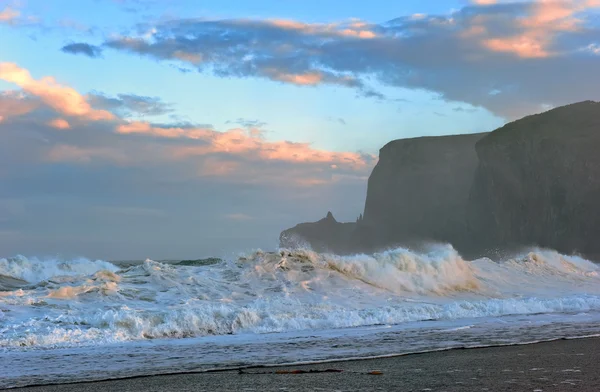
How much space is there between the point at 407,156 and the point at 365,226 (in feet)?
48.9

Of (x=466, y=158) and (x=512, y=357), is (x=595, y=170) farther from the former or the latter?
(x=512, y=357)

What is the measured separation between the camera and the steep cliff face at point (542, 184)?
7469 centimetres

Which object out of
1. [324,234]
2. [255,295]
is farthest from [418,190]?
[255,295]

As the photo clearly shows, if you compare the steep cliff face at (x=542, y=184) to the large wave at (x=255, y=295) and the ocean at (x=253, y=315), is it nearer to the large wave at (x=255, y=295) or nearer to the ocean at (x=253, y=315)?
the large wave at (x=255, y=295)

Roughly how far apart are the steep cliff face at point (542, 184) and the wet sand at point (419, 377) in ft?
229

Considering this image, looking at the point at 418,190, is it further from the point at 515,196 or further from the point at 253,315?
the point at 253,315

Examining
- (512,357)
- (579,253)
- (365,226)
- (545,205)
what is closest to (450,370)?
(512,357)

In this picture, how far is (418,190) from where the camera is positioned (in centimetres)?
10656

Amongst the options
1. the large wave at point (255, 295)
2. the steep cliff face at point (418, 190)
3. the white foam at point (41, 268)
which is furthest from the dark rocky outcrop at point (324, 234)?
the large wave at point (255, 295)

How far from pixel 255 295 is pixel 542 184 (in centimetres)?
7007

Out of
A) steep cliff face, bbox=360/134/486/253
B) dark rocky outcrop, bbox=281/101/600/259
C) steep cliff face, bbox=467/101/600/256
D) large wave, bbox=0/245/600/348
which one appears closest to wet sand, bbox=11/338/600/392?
large wave, bbox=0/245/600/348

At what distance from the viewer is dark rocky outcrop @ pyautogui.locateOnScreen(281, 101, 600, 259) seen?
7544 cm

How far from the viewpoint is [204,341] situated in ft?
36.2

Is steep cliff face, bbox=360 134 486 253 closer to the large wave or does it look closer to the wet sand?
the large wave
